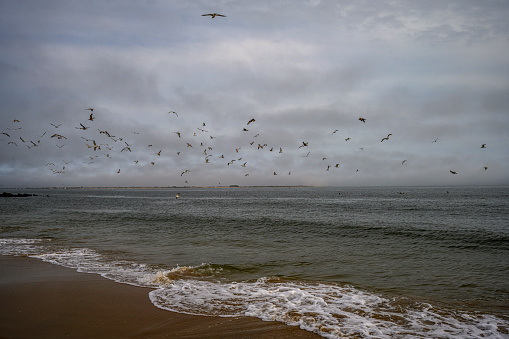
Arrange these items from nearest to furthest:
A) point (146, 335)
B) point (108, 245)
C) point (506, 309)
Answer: point (146, 335), point (506, 309), point (108, 245)

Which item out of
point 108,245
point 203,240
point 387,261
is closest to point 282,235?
point 203,240

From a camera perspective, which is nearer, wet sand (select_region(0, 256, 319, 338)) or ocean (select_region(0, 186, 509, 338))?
wet sand (select_region(0, 256, 319, 338))

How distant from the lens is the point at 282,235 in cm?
2430

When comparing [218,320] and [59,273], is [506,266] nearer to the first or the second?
[218,320]

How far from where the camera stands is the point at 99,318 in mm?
7641

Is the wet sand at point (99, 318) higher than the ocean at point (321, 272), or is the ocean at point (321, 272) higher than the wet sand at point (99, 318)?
the wet sand at point (99, 318)

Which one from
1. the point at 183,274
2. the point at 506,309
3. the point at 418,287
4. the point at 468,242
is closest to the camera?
the point at 506,309

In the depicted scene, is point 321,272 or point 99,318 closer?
point 99,318

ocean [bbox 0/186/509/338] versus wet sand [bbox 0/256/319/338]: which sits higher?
wet sand [bbox 0/256/319/338]

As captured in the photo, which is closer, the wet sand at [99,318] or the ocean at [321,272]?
the wet sand at [99,318]

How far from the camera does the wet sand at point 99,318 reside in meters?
6.82

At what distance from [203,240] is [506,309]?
17.0 m

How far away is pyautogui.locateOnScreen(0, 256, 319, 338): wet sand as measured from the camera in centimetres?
682

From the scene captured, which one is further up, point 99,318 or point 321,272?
point 99,318
